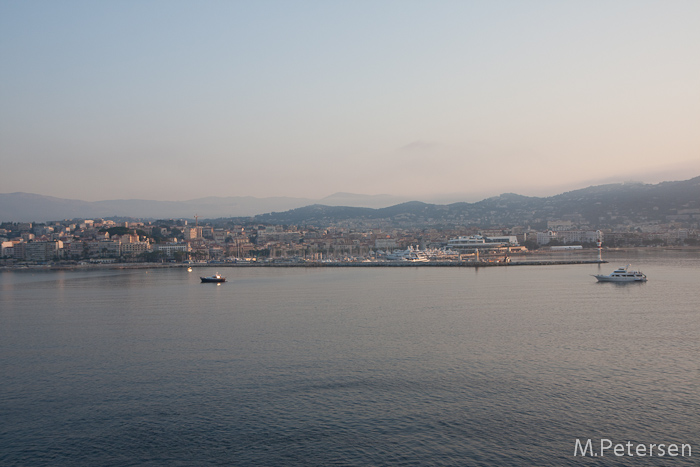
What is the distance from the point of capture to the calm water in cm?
800

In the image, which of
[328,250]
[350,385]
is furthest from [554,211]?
[350,385]

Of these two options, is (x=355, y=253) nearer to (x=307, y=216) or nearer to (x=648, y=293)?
(x=648, y=293)

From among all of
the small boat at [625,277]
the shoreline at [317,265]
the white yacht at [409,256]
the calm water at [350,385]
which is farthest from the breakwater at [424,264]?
the calm water at [350,385]

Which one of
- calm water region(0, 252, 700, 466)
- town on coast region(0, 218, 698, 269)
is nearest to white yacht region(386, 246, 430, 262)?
town on coast region(0, 218, 698, 269)

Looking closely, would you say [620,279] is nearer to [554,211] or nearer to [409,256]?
[409,256]

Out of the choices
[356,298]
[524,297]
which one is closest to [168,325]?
[356,298]

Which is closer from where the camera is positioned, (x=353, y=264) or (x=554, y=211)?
(x=353, y=264)

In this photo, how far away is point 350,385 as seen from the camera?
10617mm

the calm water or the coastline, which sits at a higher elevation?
the calm water

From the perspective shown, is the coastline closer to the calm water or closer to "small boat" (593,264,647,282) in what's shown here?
"small boat" (593,264,647,282)

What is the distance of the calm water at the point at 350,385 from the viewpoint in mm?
7996

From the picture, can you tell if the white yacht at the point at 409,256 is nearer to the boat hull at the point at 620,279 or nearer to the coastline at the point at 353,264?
the coastline at the point at 353,264

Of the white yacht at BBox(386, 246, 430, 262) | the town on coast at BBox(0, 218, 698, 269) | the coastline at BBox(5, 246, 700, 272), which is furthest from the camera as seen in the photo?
the town on coast at BBox(0, 218, 698, 269)

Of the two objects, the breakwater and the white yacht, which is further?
the white yacht
